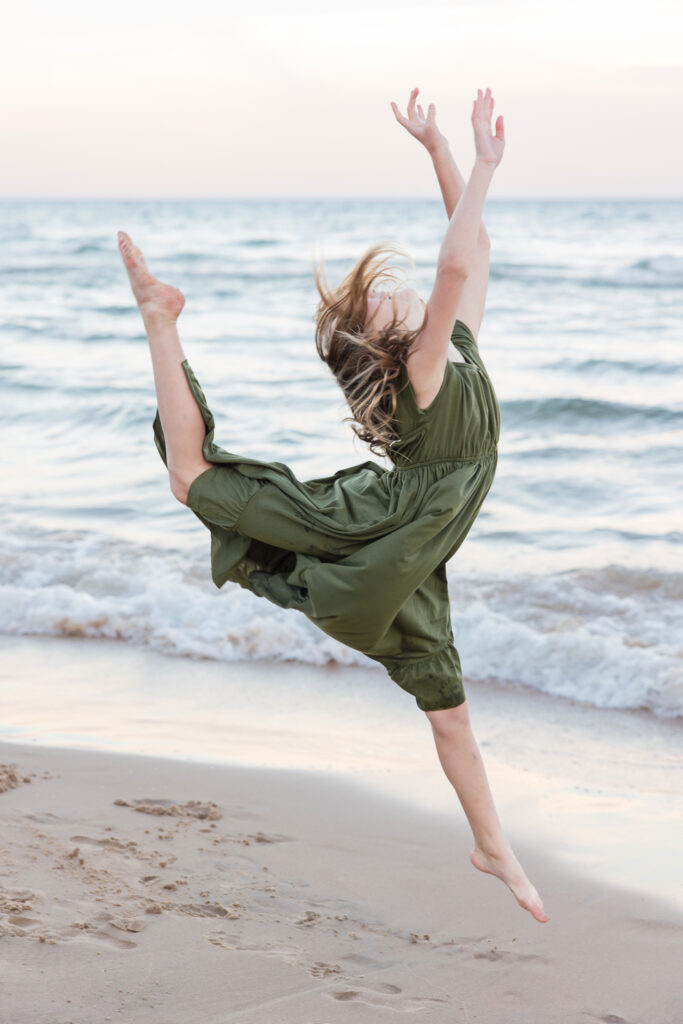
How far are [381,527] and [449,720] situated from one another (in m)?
0.61

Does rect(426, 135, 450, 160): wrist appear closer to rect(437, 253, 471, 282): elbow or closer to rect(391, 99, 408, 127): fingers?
rect(391, 99, 408, 127): fingers

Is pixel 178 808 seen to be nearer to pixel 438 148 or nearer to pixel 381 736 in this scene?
pixel 381 736

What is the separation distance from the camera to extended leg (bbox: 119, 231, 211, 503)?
2.92 meters

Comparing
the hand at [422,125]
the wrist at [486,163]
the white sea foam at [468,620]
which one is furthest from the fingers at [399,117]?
the white sea foam at [468,620]

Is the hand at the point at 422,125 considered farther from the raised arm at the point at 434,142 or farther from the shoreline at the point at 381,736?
the shoreline at the point at 381,736

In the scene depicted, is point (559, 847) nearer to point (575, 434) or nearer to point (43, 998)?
point (43, 998)

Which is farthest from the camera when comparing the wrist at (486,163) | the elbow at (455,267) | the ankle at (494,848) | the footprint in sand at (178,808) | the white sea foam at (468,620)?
the white sea foam at (468,620)

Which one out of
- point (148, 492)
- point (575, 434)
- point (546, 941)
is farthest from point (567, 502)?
point (546, 941)

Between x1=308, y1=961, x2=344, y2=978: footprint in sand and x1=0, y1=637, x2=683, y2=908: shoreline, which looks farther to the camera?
x1=0, y1=637, x2=683, y2=908: shoreline

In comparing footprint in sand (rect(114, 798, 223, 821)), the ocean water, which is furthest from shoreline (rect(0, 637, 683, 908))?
footprint in sand (rect(114, 798, 223, 821))

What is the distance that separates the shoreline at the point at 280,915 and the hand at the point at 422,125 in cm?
238

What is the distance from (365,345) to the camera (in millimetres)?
3010

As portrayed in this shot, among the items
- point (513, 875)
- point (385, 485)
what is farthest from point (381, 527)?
point (513, 875)

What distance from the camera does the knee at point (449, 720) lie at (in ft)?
10.4
